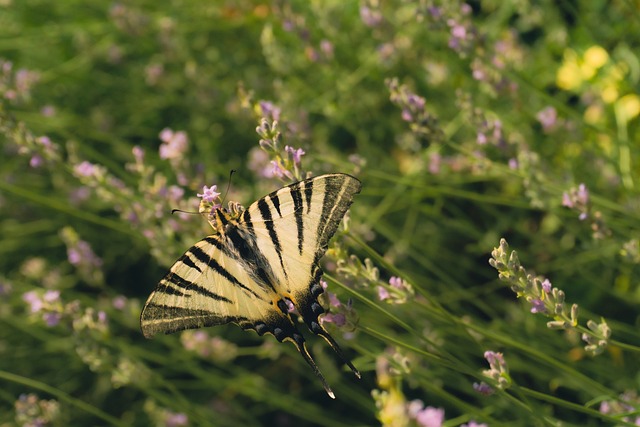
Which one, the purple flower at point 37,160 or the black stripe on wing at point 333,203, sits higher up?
the purple flower at point 37,160

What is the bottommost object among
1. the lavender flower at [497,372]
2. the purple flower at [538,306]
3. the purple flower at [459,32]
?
the lavender flower at [497,372]

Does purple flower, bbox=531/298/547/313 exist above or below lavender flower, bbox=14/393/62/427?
below

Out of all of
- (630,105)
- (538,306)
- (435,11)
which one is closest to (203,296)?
(538,306)

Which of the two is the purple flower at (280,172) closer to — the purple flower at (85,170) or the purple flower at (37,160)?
the purple flower at (85,170)

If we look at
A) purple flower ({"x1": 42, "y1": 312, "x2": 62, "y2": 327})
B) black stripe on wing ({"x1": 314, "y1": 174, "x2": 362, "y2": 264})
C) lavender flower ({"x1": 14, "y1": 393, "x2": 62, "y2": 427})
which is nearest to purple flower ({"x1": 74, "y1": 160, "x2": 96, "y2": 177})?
purple flower ({"x1": 42, "y1": 312, "x2": 62, "y2": 327})

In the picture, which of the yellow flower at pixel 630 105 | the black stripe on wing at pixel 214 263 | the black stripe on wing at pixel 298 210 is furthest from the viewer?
the yellow flower at pixel 630 105

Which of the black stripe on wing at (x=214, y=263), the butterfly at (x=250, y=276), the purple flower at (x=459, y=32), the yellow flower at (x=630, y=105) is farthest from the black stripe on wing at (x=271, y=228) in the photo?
the yellow flower at (x=630, y=105)

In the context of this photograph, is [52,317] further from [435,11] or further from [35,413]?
[435,11]

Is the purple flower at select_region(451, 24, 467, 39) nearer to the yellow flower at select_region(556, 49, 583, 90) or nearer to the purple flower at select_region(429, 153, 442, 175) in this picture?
the purple flower at select_region(429, 153, 442, 175)
